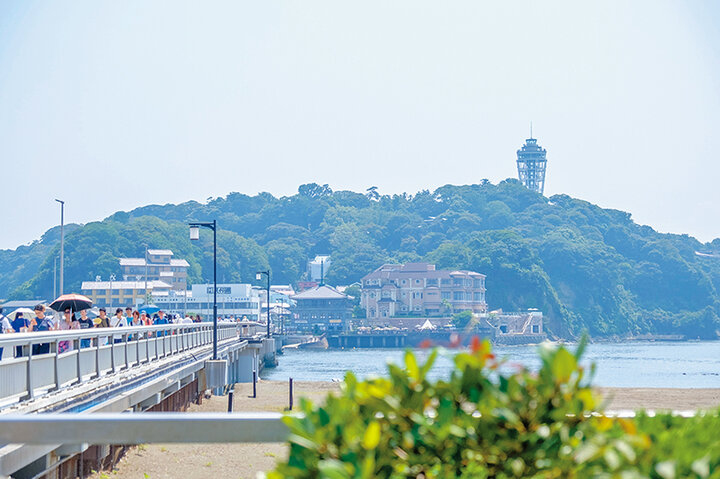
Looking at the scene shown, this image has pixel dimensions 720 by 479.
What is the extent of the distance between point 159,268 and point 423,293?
156 ft

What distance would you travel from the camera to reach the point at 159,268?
183 meters

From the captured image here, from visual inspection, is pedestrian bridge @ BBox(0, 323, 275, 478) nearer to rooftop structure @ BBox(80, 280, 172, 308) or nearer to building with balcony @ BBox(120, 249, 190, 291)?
rooftop structure @ BBox(80, 280, 172, 308)

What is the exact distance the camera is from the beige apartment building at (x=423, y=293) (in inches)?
6939

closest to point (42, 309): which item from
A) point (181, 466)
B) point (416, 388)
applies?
point (181, 466)

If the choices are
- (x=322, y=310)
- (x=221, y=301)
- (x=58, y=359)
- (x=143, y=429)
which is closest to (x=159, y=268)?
(x=221, y=301)

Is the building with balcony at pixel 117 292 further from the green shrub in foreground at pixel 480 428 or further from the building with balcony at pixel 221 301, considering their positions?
the green shrub in foreground at pixel 480 428

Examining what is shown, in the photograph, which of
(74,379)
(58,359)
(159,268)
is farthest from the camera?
(159,268)

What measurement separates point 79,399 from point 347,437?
465 inches

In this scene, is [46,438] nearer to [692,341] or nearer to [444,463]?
[444,463]

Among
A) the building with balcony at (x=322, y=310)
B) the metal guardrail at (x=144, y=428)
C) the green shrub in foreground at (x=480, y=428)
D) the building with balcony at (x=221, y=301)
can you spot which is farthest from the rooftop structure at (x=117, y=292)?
the green shrub in foreground at (x=480, y=428)

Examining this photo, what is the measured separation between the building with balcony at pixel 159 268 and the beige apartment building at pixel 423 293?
33.7 m

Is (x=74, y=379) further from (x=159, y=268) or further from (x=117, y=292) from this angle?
(x=159, y=268)

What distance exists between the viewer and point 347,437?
6.63 feet

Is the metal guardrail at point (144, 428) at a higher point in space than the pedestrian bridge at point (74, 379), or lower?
higher
